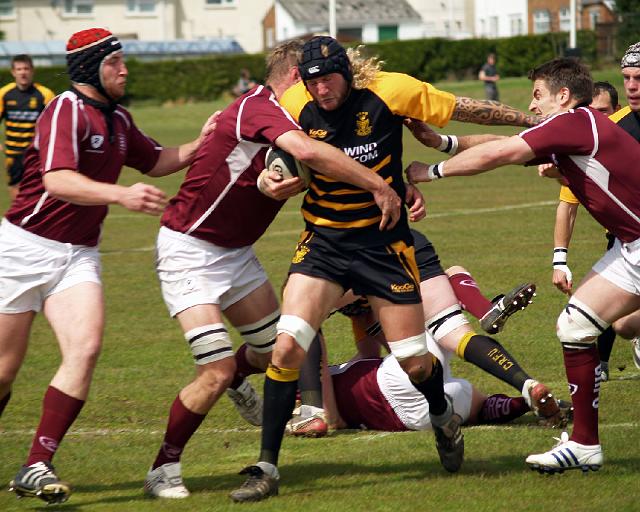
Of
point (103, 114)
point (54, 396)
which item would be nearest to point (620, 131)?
point (103, 114)

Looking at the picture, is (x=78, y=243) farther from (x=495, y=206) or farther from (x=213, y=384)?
(x=495, y=206)

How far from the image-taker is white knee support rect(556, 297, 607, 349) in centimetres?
667

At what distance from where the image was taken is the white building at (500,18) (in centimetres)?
9112

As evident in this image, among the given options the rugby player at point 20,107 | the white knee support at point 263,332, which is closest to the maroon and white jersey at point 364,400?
the white knee support at point 263,332

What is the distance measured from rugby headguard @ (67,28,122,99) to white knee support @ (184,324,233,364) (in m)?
1.43

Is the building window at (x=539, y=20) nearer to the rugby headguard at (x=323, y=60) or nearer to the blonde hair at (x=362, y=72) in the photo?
the blonde hair at (x=362, y=72)

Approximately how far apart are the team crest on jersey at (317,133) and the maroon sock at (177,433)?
1593 mm

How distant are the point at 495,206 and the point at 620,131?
13576 millimetres

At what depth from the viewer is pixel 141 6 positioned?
3561 inches

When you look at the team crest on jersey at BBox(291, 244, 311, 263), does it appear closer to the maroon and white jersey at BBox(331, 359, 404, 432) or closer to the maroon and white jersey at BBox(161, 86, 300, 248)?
the maroon and white jersey at BBox(161, 86, 300, 248)

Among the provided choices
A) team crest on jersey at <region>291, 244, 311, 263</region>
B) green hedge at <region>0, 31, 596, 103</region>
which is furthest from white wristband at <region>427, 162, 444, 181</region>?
green hedge at <region>0, 31, 596, 103</region>

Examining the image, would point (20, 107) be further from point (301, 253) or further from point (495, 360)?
point (301, 253)

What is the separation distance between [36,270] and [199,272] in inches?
34.0

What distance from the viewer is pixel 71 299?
6.42m
